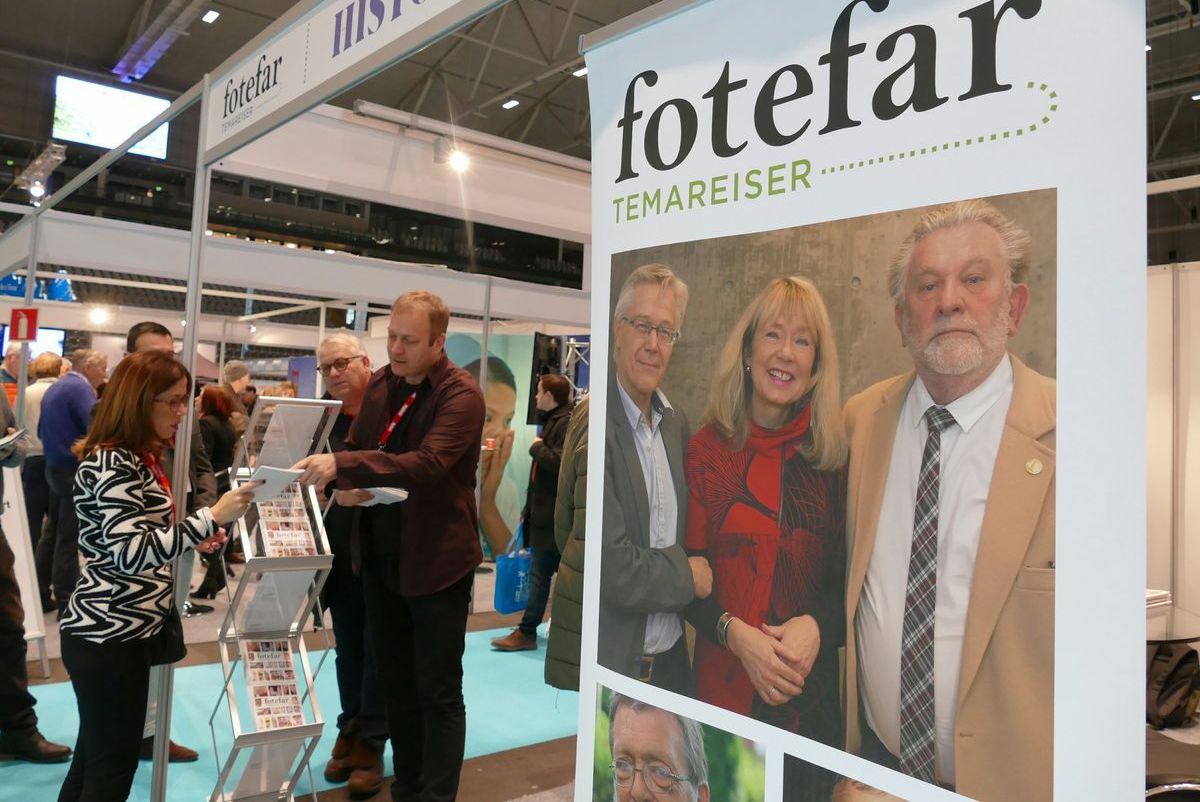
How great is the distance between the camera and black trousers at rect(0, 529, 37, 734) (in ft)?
10.6

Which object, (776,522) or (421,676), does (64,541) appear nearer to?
(421,676)

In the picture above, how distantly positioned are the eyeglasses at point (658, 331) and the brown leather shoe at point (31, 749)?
319cm

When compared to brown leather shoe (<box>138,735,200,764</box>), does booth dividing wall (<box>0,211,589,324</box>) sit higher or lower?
higher

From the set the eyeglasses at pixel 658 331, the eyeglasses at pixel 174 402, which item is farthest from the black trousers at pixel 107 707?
the eyeglasses at pixel 658 331

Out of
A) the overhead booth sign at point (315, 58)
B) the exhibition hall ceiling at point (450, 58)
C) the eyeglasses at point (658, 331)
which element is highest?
the exhibition hall ceiling at point (450, 58)

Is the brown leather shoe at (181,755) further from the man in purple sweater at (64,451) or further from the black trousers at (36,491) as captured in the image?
the black trousers at (36,491)

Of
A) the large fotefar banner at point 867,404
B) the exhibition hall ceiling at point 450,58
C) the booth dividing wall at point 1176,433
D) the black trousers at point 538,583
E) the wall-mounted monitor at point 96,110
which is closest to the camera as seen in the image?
the large fotefar banner at point 867,404

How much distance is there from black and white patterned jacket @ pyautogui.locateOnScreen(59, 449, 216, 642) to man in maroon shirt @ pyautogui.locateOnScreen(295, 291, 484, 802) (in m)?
0.49

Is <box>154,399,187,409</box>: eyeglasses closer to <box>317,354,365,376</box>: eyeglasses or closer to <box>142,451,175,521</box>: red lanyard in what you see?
<box>142,451,175,521</box>: red lanyard

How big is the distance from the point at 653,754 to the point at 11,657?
119 inches

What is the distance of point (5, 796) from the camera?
302cm

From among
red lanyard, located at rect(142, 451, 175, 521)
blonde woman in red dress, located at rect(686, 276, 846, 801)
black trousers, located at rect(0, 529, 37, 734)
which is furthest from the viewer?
black trousers, located at rect(0, 529, 37, 734)

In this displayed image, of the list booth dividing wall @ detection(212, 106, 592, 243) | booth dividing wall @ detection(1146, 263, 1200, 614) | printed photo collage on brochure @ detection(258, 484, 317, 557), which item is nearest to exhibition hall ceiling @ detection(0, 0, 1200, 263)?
booth dividing wall @ detection(212, 106, 592, 243)

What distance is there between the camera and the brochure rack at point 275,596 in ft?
8.25
